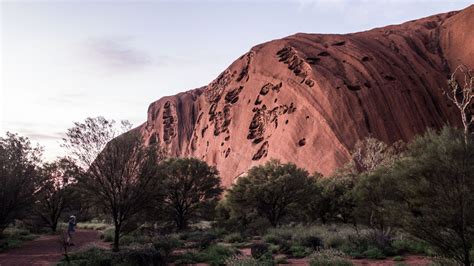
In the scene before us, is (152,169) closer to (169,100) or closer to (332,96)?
(332,96)

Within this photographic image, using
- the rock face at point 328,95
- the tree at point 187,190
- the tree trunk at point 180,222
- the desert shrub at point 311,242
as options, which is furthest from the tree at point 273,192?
the rock face at point 328,95

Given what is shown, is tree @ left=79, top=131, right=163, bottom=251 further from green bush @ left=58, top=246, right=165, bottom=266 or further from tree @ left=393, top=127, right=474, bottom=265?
tree @ left=393, top=127, right=474, bottom=265

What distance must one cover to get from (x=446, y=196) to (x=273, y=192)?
24.0 meters

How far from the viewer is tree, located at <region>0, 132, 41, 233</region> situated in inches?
891

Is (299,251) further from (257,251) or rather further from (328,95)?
(328,95)

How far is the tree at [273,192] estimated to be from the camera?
3306 centimetres

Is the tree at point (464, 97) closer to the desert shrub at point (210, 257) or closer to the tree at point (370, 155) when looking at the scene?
the tree at point (370, 155)

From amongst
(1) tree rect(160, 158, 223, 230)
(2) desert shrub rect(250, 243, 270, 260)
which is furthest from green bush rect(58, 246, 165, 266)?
(1) tree rect(160, 158, 223, 230)

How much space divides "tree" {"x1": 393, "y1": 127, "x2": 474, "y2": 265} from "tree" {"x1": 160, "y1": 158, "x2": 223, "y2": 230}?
2549 centimetres

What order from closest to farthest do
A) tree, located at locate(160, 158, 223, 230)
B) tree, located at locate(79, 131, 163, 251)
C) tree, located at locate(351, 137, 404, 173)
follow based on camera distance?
tree, located at locate(79, 131, 163, 251), tree, located at locate(160, 158, 223, 230), tree, located at locate(351, 137, 404, 173)

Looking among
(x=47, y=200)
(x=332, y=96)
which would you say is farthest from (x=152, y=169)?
(x=332, y=96)

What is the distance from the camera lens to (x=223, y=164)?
6397 centimetres

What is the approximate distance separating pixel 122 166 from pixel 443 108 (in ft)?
174

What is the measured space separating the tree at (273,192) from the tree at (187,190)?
7.97 feet
